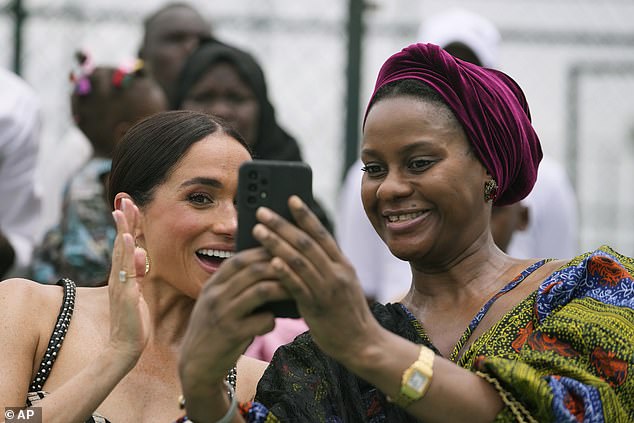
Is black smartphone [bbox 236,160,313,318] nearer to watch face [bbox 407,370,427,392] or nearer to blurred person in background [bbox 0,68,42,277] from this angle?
watch face [bbox 407,370,427,392]

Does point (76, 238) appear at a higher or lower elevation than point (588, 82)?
lower

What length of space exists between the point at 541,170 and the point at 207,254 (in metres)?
2.95

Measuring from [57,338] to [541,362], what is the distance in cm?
147

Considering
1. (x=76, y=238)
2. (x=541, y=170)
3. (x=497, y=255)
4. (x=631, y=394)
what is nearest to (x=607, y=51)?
(x=541, y=170)

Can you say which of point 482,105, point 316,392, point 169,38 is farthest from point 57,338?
point 169,38

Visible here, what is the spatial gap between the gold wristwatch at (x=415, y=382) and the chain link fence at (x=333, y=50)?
4.11 m

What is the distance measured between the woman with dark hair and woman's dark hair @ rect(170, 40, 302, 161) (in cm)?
216

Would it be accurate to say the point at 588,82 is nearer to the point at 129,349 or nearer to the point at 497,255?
the point at 497,255

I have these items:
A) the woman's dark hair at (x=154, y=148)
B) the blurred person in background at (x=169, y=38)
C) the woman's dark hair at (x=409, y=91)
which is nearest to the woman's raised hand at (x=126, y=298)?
the woman's dark hair at (x=154, y=148)

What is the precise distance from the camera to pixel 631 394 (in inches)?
128

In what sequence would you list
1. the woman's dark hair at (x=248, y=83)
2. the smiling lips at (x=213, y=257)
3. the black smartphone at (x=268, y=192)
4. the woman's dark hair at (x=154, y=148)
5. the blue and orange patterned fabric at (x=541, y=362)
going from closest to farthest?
the black smartphone at (x=268, y=192)
the blue and orange patterned fabric at (x=541, y=362)
the smiling lips at (x=213, y=257)
the woman's dark hair at (x=154, y=148)
the woman's dark hair at (x=248, y=83)

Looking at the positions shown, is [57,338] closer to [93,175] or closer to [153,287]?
[153,287]

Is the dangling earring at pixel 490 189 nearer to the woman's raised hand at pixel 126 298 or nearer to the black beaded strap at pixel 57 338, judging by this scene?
the woman's raised hand at pixel 126 298

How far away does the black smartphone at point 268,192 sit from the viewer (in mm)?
2965
